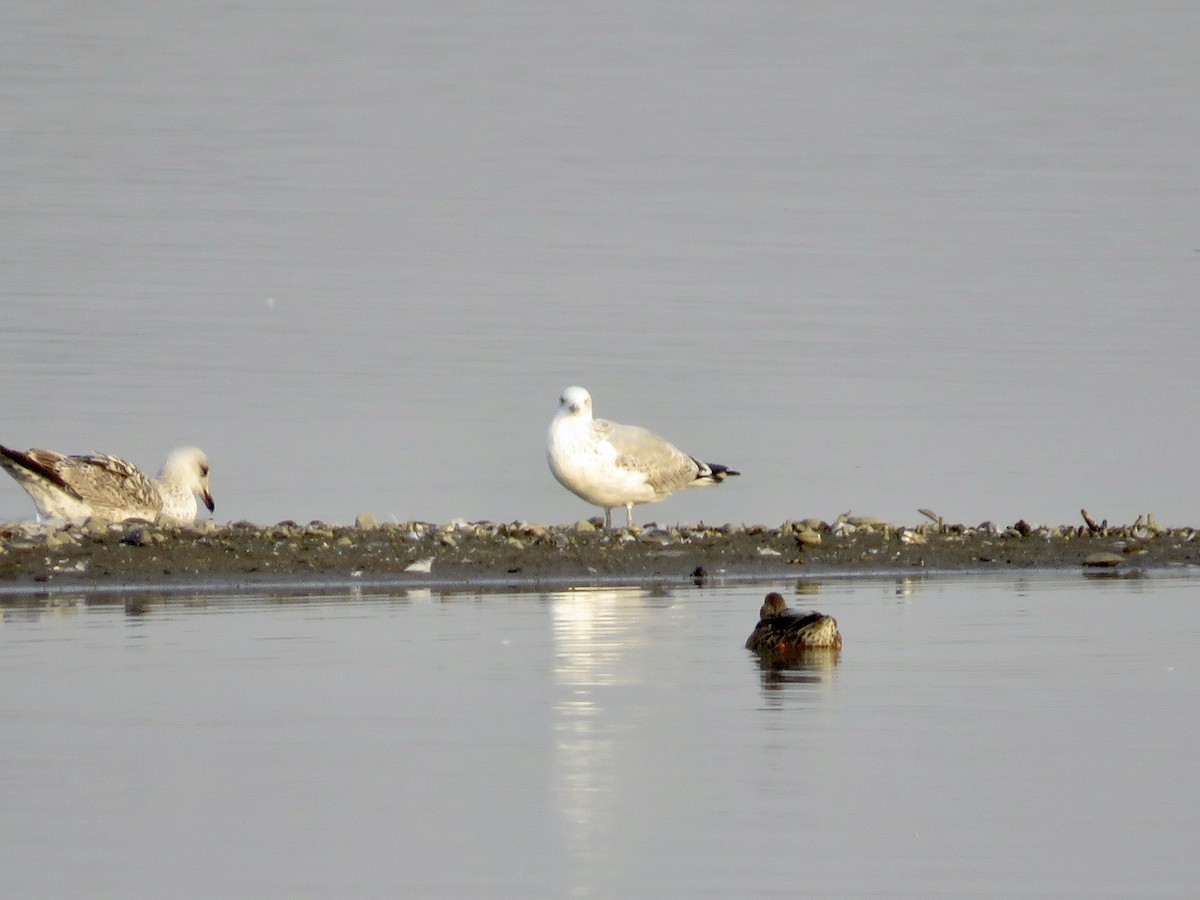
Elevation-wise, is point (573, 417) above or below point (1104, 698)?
above

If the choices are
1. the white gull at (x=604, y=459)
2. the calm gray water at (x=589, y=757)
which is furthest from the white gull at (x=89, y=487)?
the calm gray water at (x=589, y=757)

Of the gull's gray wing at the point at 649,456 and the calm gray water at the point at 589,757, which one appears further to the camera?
the gull's gray wing at the point at 649,456

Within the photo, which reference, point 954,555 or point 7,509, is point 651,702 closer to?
point 954,555

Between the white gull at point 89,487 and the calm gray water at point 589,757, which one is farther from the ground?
the white gull at point 89,487

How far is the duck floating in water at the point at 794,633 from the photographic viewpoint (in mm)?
9867

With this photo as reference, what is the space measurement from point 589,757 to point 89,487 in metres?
8.87

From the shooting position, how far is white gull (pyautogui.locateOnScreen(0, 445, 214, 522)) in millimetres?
15516

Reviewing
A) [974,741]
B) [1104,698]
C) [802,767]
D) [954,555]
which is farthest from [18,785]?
[954,555]

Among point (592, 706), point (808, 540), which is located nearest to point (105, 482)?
point (808, 540)

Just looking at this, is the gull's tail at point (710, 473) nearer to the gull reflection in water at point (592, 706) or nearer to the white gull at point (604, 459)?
the white gull at point (604, 459)

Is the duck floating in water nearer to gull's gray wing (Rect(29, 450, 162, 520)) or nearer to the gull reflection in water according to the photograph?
the gull reflection in water

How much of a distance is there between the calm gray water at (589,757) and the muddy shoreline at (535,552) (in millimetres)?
1933

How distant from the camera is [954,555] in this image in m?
14.3

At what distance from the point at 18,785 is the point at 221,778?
24.2 inches
